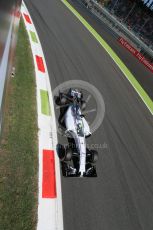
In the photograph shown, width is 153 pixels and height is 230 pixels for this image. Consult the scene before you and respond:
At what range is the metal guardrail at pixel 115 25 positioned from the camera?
850 inches

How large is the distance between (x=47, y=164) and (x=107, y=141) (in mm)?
2698

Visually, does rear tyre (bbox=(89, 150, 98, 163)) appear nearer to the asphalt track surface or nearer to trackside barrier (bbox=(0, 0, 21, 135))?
the asphalt track surface

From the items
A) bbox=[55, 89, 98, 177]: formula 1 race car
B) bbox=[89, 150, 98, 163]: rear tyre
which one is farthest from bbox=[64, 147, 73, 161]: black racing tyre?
bbox=[89, 150, 98, 163]: rear tyre

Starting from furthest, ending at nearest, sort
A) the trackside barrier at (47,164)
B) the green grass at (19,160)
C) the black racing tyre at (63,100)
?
1. the black racing tyre at (63,100)
2. the trackside barrier at (47,164)
3. the green grass at (19,160)

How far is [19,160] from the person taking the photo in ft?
23.6

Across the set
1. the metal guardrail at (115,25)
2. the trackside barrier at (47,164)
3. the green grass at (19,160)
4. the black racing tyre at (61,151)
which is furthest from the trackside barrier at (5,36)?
the metal guardrail at (115,25)

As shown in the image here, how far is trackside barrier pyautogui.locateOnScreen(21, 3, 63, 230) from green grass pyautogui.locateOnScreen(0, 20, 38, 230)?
170 mm

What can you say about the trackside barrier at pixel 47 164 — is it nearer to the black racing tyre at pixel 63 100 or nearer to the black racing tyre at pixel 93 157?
the black racing tyre at pixel 63 100

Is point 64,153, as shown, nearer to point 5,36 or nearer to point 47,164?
point 47,164

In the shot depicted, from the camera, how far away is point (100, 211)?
721 cm

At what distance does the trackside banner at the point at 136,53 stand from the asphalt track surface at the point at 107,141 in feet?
10.8

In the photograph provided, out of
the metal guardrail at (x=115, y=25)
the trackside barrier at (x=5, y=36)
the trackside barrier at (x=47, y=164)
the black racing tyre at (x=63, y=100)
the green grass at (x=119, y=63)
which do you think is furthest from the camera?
the metal guardrail at (x=115, y=25)

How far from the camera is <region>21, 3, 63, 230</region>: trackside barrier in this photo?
21.3 ft

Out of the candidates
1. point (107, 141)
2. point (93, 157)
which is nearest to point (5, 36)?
point (93, 157)
